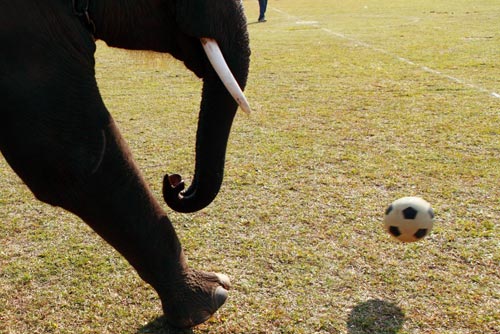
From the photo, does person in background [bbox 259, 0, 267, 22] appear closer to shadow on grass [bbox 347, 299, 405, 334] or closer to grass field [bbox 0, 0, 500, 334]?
grass field [bbox 0, 0, 500, 334]

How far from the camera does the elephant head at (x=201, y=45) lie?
7.17ft

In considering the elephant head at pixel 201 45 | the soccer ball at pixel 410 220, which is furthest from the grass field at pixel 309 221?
the elephant head at pixel 201 45

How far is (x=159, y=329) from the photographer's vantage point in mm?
2643

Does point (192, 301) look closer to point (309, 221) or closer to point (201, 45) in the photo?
point (201, 45)

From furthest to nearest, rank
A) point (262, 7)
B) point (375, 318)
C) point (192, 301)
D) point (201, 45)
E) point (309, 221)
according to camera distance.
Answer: point (262, 7) < point (309, 221) < point (375, 318) < point (192, 301) < point (201, 45)

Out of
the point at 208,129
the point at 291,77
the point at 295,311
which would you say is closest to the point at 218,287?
the point at 295,311

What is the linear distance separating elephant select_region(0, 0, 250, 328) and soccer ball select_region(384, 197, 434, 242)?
1.18m

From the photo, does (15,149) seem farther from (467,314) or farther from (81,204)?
(467,314)

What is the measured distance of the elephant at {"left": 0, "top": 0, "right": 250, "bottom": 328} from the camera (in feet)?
6.38

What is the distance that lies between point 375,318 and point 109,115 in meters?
1.54

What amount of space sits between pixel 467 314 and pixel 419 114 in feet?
12.9

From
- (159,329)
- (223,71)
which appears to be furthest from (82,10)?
(159,329)

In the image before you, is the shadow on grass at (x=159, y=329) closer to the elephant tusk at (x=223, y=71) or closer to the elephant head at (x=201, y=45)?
the elephant head at (x=201, y=45)

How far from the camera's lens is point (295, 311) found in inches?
109
